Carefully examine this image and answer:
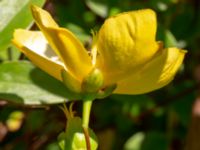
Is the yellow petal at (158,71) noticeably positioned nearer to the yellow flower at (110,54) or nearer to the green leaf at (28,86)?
the yellow flower at (110,54)

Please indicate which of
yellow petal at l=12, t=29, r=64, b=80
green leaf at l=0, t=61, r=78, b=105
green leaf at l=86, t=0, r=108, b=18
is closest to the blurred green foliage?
green leaf at l=86, t=0, r=108, b=18

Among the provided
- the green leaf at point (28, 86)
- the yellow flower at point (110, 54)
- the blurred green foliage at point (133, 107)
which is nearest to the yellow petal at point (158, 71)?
the yellow flower at point (110, 54)

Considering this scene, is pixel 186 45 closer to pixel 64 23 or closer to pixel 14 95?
pixel 64 23

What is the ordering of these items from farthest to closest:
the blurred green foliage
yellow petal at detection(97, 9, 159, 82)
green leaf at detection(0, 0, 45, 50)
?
the blurred green foliage < green leaf at detection(0, 0, 45, 50) < yellow petal at detection(97, 9, 159, 82)

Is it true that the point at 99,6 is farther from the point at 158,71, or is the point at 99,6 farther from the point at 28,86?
the point at 158,71

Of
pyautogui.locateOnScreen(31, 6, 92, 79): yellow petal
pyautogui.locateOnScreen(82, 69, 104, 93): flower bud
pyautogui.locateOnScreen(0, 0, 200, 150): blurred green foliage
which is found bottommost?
pyautogui.locateOnScreen(0, 0, 200, 150): blurred green foliage

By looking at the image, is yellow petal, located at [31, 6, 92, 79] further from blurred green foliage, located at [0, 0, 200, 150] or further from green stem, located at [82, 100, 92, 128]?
blurred green foliage, located at [0, 0, 200, 150]

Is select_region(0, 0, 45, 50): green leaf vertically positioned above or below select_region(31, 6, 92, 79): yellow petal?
below

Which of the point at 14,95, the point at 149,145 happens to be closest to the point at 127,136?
the point at 149,145
